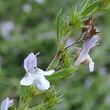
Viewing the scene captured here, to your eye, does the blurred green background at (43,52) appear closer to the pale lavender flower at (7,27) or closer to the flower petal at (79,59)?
the pale lavender flower at (7,27)

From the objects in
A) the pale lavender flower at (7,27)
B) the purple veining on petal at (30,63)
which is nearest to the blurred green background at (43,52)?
the pale lavender flower at (7,27)

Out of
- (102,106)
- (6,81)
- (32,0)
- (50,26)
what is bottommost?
(102,106)

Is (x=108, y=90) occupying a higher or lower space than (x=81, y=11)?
higher

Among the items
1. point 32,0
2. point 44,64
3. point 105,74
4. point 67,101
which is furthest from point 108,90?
point 32,0

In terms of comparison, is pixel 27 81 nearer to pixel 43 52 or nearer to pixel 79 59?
pixel 79 59

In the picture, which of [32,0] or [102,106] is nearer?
[102,106]

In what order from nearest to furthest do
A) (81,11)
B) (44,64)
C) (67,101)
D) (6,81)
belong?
(81,11), (6,81), (67,101), (44,64)

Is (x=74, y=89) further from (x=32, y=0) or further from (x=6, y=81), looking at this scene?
(x=32, y=0)
